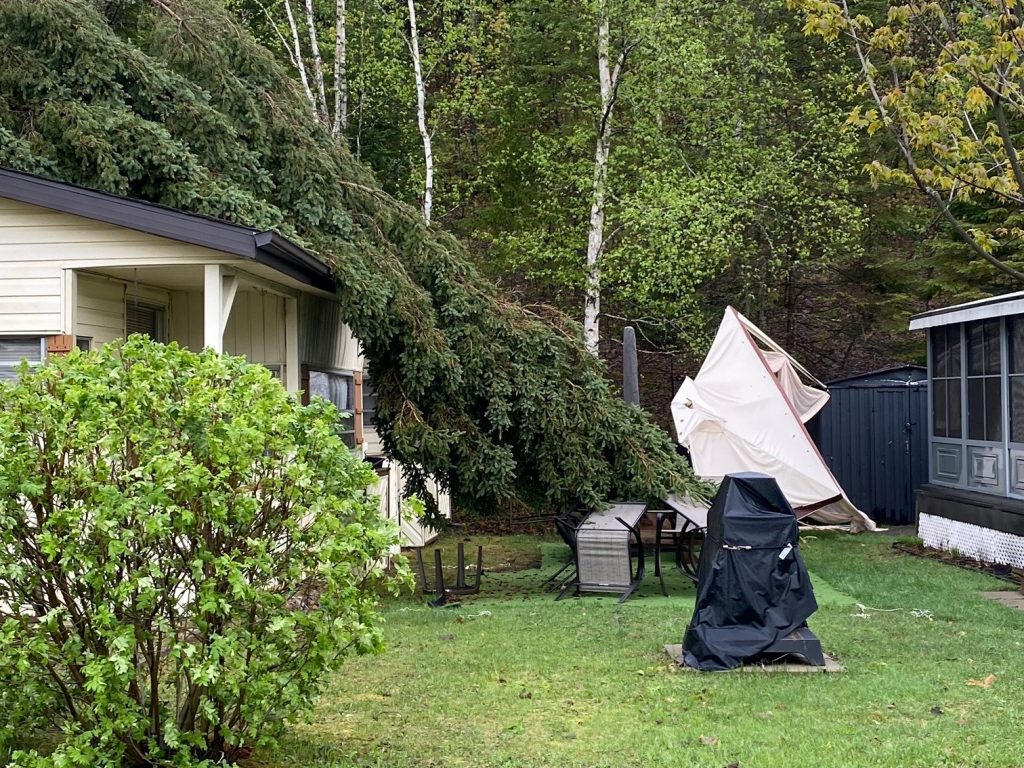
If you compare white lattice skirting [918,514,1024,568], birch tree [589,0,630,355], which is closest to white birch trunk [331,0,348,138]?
birch tree [589,0,630,355]

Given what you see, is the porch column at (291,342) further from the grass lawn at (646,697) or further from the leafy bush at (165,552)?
the leafy bush at (165,552)

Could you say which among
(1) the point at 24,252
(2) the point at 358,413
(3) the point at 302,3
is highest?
(3) the point at 302,3

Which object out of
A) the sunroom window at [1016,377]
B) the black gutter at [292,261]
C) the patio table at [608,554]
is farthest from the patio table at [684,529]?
the sunroom window at [1016,377]

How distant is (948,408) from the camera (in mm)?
15406

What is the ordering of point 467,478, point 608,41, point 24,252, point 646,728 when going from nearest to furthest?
point 646,728 < point 24,252 < point 467,478 < point 608,41

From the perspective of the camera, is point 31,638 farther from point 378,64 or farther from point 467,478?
point 378,64

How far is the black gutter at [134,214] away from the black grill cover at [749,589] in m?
4.00

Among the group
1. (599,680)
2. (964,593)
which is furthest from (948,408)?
(599,680)

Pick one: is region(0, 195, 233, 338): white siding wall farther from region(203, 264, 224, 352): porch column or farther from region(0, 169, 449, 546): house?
region(203, 264, 224, 352): porch column

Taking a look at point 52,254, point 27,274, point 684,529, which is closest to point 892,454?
point 684,529

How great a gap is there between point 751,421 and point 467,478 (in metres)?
6.15

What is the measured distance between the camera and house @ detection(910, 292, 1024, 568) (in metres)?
13.2

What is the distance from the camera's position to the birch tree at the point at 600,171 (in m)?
18.4

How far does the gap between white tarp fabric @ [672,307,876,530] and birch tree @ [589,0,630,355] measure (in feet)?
8.07
